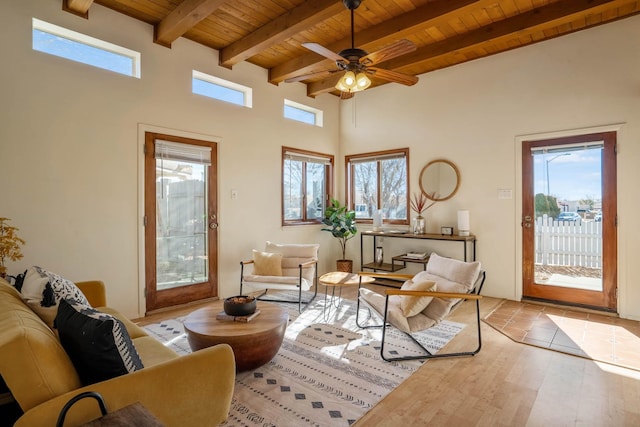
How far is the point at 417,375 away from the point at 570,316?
8.06 feet

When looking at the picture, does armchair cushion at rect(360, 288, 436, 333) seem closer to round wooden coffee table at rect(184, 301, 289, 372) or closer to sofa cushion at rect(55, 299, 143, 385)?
round wooden coffee table at rect(184, 301, 289, 372)

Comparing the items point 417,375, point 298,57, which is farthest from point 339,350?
point 298,57

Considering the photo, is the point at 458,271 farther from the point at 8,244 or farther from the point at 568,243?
the point at 8,244

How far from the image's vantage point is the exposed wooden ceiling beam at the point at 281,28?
11.0ft

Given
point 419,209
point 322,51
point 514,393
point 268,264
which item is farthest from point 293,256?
point 514,393

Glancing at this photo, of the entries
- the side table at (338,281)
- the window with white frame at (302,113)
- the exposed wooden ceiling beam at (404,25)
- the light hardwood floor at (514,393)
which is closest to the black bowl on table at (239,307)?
the light hardwood floor at (514,393)

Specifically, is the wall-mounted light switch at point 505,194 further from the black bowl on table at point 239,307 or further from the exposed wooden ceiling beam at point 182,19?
the exposed wooden ceiling beam at point 182,19

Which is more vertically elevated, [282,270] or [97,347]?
[97,347]

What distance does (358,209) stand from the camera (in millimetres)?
6234

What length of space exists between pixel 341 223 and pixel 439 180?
164cm

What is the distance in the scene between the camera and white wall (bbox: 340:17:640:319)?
12.6 ft

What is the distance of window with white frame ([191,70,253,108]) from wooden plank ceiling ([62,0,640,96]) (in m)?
0.27

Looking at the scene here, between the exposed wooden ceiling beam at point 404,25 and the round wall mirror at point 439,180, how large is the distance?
1.99 meters

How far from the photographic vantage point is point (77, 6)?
3344mm
